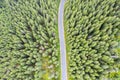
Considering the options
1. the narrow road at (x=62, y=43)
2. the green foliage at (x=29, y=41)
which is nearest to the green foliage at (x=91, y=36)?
the narrow road at (x=62, y=43)

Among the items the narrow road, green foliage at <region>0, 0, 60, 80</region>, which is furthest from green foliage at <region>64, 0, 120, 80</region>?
green foliage at <region>0, 0, 60, 80</region>

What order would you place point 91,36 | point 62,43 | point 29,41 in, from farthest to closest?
1. point 29,41
2. point 62,43
3. point 91,36

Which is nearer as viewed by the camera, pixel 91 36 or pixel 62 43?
pixel 91 36

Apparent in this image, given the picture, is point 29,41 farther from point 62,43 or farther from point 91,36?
point 91,36

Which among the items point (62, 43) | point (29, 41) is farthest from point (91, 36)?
point (29, 41)

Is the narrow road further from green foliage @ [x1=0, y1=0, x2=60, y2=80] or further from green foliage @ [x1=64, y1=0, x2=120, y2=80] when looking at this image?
green foliage @ [x1=64, y1=0, x2=120, y2=80]

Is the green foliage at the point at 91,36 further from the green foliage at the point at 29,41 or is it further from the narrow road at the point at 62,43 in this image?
the green foliage at the point at 29,41
